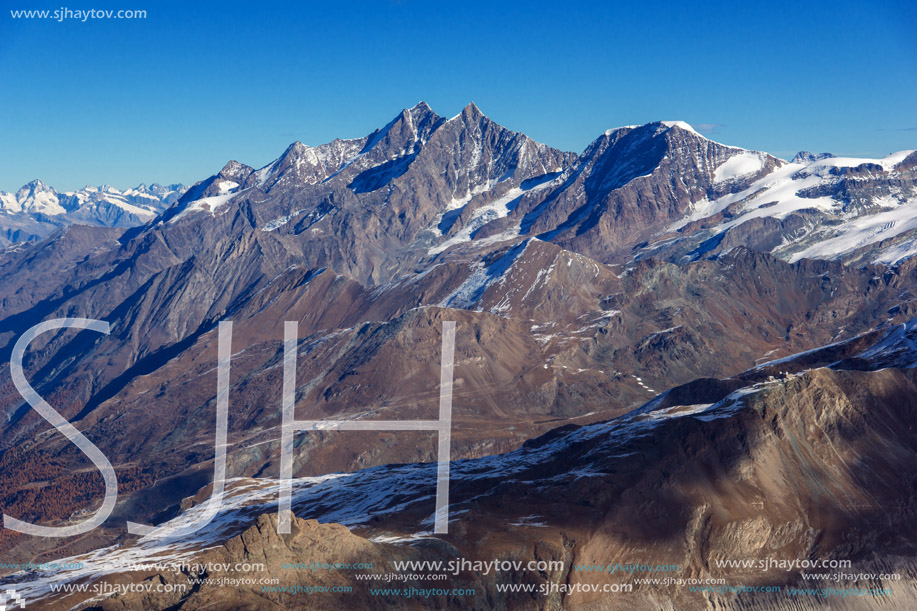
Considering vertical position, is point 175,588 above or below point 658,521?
above

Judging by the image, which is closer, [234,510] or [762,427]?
[762,427]

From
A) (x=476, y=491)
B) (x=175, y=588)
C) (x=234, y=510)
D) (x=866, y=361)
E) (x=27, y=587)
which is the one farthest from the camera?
(x=866, y=361)

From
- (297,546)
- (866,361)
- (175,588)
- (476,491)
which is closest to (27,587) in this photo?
(175,588)

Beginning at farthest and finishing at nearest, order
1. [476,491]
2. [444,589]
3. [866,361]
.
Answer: [866,361]
[476,491]
[444,589]

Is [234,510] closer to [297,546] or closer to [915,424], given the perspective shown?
[297,546]

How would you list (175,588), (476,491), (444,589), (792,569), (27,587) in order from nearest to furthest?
(175,588), (444,589), (27,587), (792,569), (476,491)

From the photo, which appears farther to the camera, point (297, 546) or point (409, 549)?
point (409, 549)

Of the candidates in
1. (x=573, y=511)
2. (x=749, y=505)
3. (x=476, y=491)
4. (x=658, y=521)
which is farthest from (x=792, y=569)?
(x=476, y=491)

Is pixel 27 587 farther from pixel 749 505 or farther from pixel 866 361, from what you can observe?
pixel 866 361

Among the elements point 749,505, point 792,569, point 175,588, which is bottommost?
point 792,569
